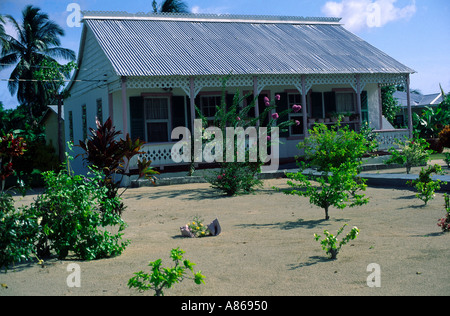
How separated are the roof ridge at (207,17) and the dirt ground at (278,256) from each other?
1181 centimetres

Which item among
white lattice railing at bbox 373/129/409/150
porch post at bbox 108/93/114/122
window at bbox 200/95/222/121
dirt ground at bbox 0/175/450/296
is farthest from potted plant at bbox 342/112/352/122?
dirt ground at bbox 0/175/450/296

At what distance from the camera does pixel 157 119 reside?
715 inches

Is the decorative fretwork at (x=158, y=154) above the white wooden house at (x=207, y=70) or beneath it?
beneath

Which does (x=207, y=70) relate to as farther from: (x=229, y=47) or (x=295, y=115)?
(x=295, y=115)

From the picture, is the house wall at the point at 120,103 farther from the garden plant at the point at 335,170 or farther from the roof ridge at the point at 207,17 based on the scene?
the garden plant at the point at 335,170

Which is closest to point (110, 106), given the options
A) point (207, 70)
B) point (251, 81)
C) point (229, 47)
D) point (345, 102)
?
point (207, 70)

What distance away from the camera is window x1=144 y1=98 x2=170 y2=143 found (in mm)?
18031

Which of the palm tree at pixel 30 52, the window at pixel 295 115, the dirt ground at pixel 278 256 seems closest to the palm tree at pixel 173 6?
the palm tree at pixel 30 52

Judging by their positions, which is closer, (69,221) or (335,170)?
(69,221)

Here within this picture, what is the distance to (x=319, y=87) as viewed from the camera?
20.7 metres

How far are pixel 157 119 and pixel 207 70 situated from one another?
2684 mm

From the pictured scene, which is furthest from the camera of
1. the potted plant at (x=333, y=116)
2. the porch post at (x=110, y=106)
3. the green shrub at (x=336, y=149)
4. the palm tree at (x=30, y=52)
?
the palm tree at (x=30, y=52)

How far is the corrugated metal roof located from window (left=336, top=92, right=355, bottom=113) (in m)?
1.61

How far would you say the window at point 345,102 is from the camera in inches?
832
